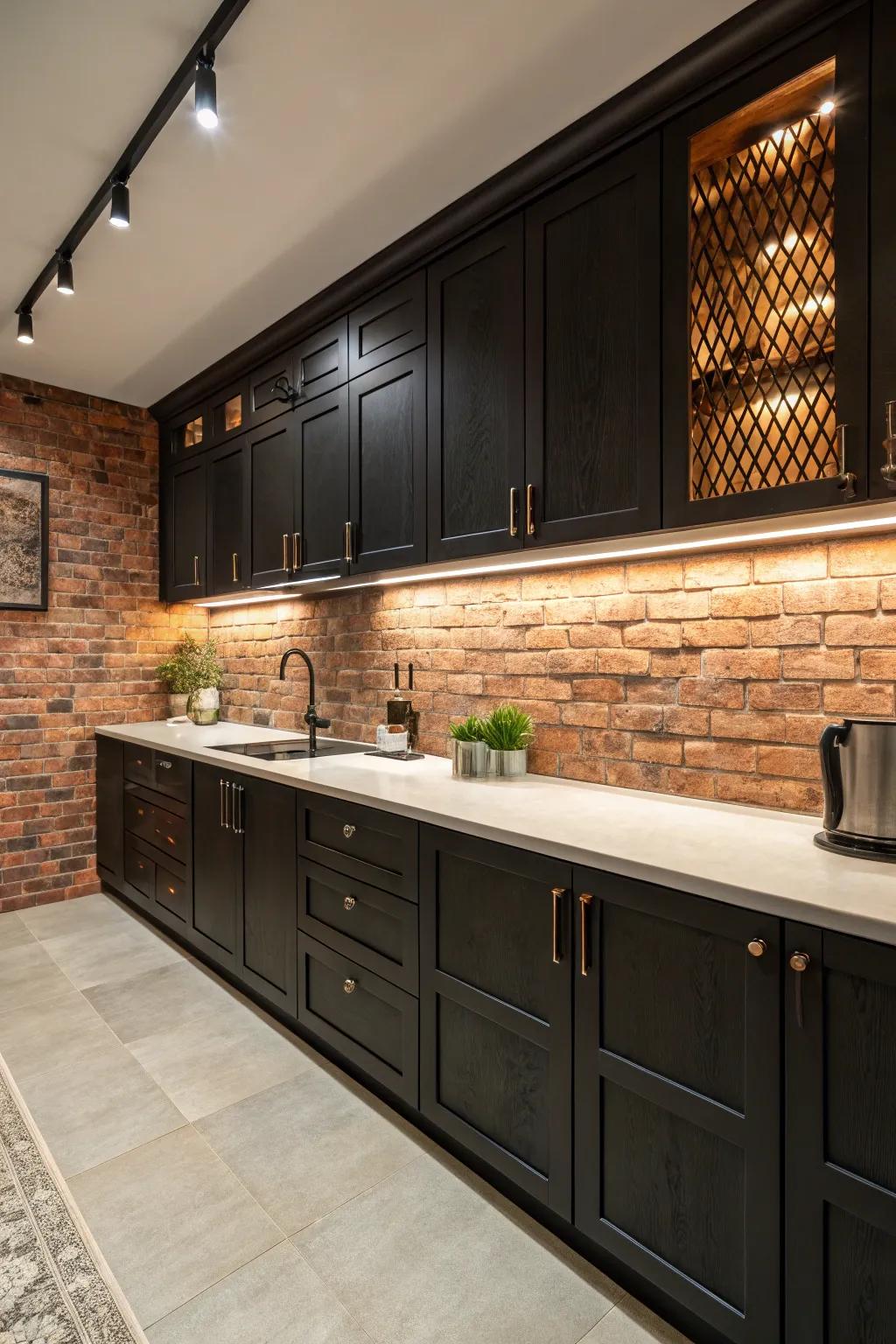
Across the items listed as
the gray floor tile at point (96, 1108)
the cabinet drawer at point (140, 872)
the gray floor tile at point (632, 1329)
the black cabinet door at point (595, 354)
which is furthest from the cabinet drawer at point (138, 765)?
the gray floor tile at point (632, 1329)

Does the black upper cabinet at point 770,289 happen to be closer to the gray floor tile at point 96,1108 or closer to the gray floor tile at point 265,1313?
the gray floor tile at point 265,1313

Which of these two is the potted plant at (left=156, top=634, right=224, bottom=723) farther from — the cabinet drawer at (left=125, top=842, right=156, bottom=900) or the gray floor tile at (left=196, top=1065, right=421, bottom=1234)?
the gray floor tile at (left=196, top=1065, right=421, bottom=1234)

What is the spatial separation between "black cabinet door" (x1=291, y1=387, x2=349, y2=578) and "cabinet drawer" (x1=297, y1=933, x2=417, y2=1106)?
1433 mm

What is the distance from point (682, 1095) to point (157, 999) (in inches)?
87.0

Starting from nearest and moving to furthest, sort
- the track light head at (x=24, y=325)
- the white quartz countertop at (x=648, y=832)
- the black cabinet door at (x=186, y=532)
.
A: the white quartz countertop at (x=648, y=832), the track light head at (x=24, y=325), the black cabinet door at (x=186, y=532)

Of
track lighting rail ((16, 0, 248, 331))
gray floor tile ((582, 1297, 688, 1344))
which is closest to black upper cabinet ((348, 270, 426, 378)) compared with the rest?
track lighting rail ((16, 0, 248, 331))

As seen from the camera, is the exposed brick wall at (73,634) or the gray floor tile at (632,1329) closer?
the gray floor tile at (632,1329)

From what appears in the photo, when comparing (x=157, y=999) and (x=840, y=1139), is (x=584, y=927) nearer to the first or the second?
(x=840, y=1139)

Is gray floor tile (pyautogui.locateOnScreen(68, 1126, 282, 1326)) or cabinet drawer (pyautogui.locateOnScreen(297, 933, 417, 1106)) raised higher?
cabinet drawer (pyautogui.locateOnScreen(297, 933, 417, 1106))

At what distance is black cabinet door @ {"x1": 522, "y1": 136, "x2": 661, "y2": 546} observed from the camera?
1778mm

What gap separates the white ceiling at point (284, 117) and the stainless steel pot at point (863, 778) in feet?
5.14

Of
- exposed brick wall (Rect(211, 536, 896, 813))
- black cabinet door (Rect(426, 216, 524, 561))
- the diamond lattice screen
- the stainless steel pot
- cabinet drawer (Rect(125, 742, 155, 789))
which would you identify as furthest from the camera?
cabinet drawer (Rect(125, 742, 155, 789))

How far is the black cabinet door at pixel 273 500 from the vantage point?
10.4 ft

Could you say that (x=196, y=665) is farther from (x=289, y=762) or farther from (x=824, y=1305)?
(x=824, y=1305)
